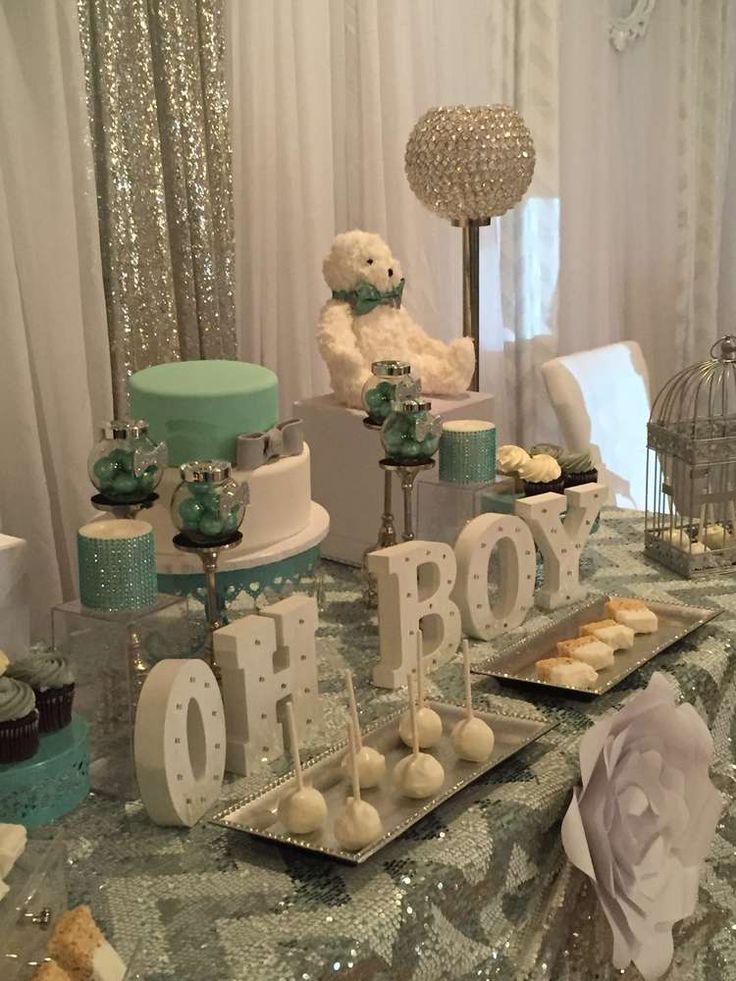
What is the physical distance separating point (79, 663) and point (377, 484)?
21.9 inches

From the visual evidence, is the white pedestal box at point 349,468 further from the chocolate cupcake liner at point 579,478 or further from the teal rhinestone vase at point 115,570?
the teal rhinestone vase at point 115,570

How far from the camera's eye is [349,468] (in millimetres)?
1489

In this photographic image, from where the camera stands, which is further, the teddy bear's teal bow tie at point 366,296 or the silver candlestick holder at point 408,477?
the teddy bear's teal bow tie at point 366,296

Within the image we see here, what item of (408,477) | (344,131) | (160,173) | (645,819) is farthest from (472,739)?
(344,131)

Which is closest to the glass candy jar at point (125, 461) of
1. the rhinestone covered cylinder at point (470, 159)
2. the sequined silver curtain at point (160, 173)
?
the sequined silver curtain at point (160, 173)

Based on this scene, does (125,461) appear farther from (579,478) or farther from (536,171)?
(536,171)

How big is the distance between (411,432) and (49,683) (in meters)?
0.49

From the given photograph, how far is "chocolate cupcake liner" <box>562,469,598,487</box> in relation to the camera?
4.76ft

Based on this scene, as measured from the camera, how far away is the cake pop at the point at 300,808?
0.87 m

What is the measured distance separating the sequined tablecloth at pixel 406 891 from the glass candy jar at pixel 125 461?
27cm

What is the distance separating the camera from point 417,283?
241 centimetres

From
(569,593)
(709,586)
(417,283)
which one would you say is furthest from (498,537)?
(417,283)

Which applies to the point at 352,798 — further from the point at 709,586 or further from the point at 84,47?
the point at 84,47

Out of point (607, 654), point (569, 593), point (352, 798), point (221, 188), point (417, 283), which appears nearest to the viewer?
point (352, 798)
